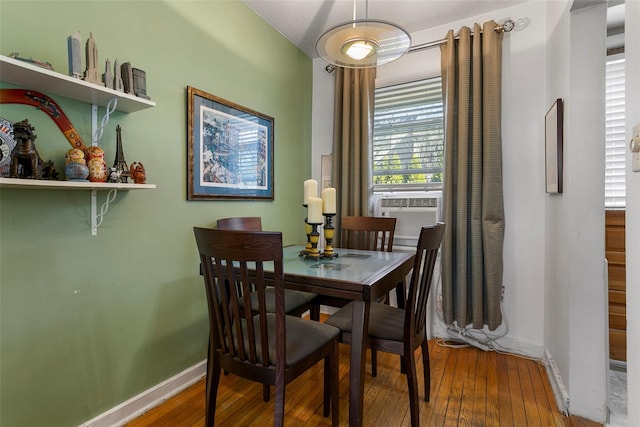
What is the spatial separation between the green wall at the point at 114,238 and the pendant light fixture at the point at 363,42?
0.89 m

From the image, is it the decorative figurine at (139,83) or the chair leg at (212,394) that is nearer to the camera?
the chair leg at (212,394)

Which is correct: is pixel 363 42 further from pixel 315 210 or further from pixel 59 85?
pixel 59 85

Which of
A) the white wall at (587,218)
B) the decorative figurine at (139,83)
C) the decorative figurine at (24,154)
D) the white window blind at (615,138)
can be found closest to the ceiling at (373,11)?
the white window blind at (615,138)

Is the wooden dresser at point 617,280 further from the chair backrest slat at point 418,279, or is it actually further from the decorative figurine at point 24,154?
the decorative figurine at point 24,154

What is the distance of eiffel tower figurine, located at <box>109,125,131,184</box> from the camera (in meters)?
1.45

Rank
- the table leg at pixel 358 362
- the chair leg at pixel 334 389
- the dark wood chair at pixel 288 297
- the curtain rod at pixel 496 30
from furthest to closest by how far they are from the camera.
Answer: the curtain rod at pixel 496 30 < the dark wood chair at pixel 288 297 < the chair leg at pixel 334 389 < the table leg at pixel 358 362

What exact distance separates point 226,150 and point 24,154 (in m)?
1.17

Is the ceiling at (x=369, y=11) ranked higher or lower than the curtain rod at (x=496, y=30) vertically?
higher

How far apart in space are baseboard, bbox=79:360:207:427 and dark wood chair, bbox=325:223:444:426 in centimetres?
99

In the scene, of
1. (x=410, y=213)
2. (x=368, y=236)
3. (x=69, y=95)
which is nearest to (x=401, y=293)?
(x=368, y=236)

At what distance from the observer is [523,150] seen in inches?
91.7

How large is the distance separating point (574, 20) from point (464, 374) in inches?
82.7

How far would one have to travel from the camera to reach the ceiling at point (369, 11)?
2344 millimetres

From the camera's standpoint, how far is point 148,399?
174 cm
